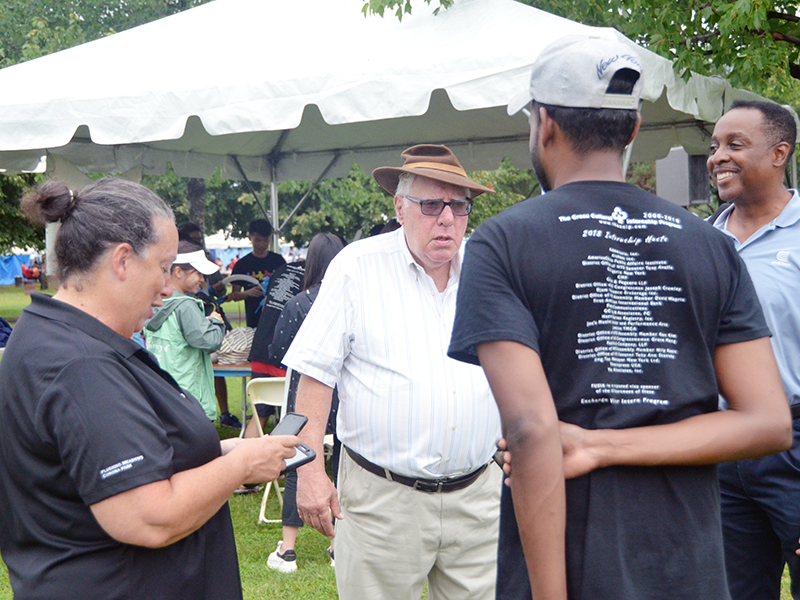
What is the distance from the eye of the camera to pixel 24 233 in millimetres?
18875

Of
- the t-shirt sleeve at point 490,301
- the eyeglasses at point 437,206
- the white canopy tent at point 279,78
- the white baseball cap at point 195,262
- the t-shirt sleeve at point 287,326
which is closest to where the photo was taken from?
the t-shirt sleeve at point 490,301

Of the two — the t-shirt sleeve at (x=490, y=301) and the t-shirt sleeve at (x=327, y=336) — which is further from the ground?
the t-shirt sleeve at (x=490, y=301)

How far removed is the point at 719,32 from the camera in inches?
280

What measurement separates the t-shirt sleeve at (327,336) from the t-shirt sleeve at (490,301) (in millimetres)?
1238

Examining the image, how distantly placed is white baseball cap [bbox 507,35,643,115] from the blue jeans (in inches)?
64.2

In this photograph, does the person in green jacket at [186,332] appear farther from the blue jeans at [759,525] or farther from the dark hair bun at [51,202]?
the blue jeans at [759,525]

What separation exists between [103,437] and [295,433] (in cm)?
66

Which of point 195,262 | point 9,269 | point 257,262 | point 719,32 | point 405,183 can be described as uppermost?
point 719,32

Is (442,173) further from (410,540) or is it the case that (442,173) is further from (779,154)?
(410,540)

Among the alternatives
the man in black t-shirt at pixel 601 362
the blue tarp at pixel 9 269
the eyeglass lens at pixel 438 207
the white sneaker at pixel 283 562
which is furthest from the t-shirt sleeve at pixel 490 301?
the blue tarp at pixel 9 269

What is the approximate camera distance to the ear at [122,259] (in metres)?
1.81

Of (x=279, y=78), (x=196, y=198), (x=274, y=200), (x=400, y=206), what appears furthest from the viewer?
(x=196, y=198)

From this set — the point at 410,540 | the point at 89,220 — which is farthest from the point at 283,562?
the point at 89,220

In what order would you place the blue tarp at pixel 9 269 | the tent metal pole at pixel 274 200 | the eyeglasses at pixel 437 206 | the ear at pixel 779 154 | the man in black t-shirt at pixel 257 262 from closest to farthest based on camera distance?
the ear at pixel 779 154 → the eyeglasses at pixel 437 206 → the man in black t-shirt at pixel 257 262 → the tent metal pole at pixel 274 200 → the blue tarp at pixel 9 269
